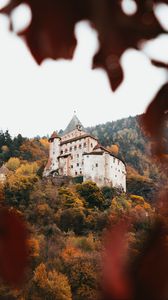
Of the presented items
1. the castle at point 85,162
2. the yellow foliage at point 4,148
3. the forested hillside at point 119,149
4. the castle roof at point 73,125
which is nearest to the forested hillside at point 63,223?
the forested hillside at point 119,149

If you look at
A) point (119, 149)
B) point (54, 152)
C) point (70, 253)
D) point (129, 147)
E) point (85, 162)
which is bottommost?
point (70, 253)

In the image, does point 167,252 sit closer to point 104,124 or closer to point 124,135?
point 124,135

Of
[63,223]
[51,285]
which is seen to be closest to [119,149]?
[63,223]

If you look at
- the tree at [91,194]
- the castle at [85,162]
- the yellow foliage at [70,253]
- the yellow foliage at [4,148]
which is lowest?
the yellow foliage at [70,253]

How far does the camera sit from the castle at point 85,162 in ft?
138

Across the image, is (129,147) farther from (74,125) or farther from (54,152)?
(54,152)

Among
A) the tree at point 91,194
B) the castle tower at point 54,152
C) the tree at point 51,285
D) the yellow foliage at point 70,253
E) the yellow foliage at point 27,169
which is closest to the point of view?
the tree at point 51,285

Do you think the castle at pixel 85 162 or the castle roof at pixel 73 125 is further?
the castle roof at pixel 73 125

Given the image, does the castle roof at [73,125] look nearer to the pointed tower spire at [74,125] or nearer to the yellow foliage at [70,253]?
the pointed tower spire at [74,125]

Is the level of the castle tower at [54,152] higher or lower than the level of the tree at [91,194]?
higher

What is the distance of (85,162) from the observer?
139 ft

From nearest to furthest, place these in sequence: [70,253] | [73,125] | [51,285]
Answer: [51,285] → [70,253] → [73,125]

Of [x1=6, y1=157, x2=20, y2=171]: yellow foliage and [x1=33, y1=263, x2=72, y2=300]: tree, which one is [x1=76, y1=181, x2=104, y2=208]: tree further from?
[x1=6, y1=157, x2=20, y2=171]: yellow foliage

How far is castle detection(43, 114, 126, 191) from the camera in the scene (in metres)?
42.1
